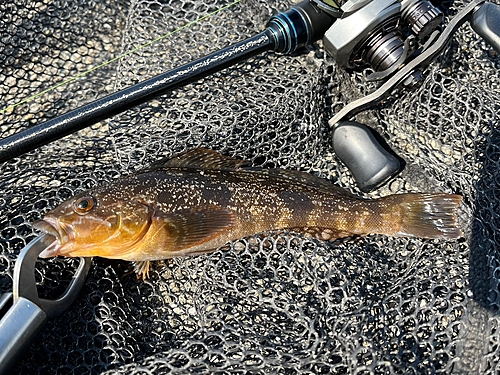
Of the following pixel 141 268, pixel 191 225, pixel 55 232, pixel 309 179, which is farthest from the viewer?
pixel 309 179

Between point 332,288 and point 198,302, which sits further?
point 198,302

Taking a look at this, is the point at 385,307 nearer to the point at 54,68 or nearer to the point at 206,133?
the point at 206,133

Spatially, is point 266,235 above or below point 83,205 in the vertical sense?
below

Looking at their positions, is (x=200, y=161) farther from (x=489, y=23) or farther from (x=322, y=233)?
(x=489, y=23)

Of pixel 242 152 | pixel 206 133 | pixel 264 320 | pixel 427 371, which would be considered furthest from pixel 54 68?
pixel 427 371

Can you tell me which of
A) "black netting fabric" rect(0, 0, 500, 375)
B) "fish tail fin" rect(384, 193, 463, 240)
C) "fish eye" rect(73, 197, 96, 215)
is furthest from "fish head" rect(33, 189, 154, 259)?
"fish tail fin" rect(384, 193, 463, 240)

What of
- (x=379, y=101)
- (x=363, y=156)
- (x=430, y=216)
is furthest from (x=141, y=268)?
(x=379, y=101)

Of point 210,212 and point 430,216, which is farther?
point 430,216
